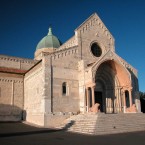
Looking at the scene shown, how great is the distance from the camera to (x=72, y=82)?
78.8 ft

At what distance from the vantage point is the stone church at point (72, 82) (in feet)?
73.6

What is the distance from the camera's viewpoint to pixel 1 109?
1041 inches

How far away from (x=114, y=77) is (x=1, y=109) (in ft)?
47.9

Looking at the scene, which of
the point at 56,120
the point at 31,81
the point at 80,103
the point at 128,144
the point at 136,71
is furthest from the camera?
the point at 136,71

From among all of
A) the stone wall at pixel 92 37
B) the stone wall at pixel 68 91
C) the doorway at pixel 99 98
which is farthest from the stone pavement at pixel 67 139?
the stone wall at pixel 92 37

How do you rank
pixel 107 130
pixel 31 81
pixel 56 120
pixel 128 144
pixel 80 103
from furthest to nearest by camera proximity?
1. pixel 31 81
2. pixel 80 103
3. pixel 56 120
4. pixel 107 130
5. pixel 128 144

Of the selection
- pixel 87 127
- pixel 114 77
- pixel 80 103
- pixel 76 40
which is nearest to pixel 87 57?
pixel 76 40

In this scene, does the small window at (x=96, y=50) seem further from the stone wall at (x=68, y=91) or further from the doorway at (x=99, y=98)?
the doorway at (x=99, y=98)

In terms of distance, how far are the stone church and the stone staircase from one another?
2734mm

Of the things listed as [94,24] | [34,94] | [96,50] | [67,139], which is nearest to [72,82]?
[34,94]

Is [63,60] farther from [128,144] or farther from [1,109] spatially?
[128,144]

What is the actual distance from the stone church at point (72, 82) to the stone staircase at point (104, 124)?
2.73 metres

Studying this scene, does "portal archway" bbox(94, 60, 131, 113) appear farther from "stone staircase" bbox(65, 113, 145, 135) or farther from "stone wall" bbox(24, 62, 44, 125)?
"stone wall" bbox(24, 62, 44, 125)

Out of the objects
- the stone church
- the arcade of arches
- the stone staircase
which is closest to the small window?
the stone church
